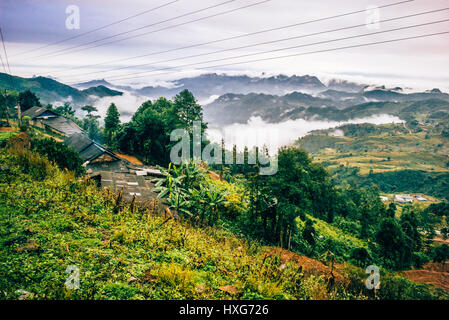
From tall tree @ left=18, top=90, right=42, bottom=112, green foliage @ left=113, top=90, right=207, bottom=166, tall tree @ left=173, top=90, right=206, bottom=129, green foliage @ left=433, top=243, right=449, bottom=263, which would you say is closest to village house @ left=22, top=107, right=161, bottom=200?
green foliage @ left=113, top=90, right=207, bottom=166

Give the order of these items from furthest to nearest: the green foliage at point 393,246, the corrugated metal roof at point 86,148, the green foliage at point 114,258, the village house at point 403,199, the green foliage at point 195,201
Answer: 1. the village house at point 403,199
2. the corrugated metal roof at point 86,148
3. the green foliage at point 393,246
4. the green foliage at point 195,201
5. the green foliage at point 114,258

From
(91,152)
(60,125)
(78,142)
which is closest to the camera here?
(91,152)

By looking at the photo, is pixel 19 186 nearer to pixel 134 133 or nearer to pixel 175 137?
pixel 175 137

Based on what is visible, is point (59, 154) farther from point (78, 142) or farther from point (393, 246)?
point (393, 246)

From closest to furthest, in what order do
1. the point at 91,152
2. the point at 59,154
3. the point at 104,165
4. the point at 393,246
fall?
the point at 59,154 < the point at 393,246 < the point at 104,165 < the point at 91,152

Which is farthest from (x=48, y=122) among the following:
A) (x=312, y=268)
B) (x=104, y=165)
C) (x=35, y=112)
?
(x=312, y=268)

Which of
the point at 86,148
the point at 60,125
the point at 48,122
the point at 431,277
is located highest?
the point at 48,122

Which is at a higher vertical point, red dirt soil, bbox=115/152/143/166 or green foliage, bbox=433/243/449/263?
red dirt soil, bbox=115/152/143/166

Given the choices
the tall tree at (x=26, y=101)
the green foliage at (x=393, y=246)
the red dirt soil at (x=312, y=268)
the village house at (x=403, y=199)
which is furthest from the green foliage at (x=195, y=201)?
the village house at (x=403, y=199)

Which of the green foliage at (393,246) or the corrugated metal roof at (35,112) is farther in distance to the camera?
the corrugated metal roof at (35,112)

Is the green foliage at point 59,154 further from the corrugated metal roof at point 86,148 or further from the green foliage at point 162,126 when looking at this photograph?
the green foliage at point 162,126

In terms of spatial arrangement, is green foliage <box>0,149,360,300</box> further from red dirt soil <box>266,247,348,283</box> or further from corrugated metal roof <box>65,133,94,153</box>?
corrugated metal roof <box>65,133,94,153</box>

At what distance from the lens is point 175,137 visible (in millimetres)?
30391
